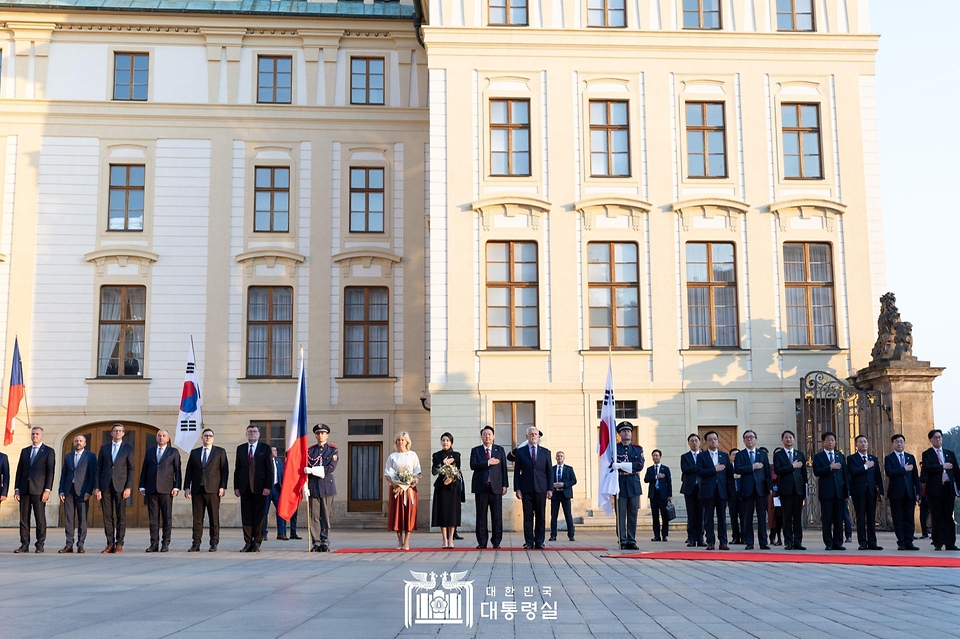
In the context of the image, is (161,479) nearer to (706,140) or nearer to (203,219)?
(203,219)

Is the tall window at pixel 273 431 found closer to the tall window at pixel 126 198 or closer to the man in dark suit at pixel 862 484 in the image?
the tall window at pixel 126 198

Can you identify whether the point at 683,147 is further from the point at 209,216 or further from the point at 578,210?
the point at 209,216

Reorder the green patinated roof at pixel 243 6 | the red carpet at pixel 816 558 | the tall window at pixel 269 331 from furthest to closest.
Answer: the green patinated roof at pixel 243 6 < the tall window at pixel 269 331 < the red carpet at pixel 816 558

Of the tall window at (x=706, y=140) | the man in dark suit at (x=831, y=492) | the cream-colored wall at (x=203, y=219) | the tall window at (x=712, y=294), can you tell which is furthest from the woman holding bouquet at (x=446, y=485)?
the tall window at (x=706, y=140)

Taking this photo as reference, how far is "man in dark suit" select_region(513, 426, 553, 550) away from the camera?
1741 cm

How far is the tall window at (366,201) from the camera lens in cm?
2998

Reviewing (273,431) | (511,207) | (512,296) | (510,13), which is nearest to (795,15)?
(510,13)

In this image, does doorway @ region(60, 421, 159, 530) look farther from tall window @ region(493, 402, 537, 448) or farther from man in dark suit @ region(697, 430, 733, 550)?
man in dark suit @ region(697, 430, 733, 550)

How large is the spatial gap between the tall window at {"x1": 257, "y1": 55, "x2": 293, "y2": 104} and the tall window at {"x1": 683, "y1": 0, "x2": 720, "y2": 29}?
11.2 metres

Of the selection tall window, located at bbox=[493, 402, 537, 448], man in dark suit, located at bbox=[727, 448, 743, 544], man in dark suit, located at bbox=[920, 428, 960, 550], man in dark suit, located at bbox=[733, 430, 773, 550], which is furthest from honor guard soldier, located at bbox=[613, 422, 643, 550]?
tall window, located at bbox=[493, 402, 537, 448]

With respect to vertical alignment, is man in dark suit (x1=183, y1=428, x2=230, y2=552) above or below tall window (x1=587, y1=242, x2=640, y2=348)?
below

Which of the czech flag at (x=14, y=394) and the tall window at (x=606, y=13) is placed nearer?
the czech flag at (x=14, y=394)

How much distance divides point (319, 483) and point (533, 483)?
3522 millimetres

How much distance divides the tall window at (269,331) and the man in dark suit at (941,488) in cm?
1735
